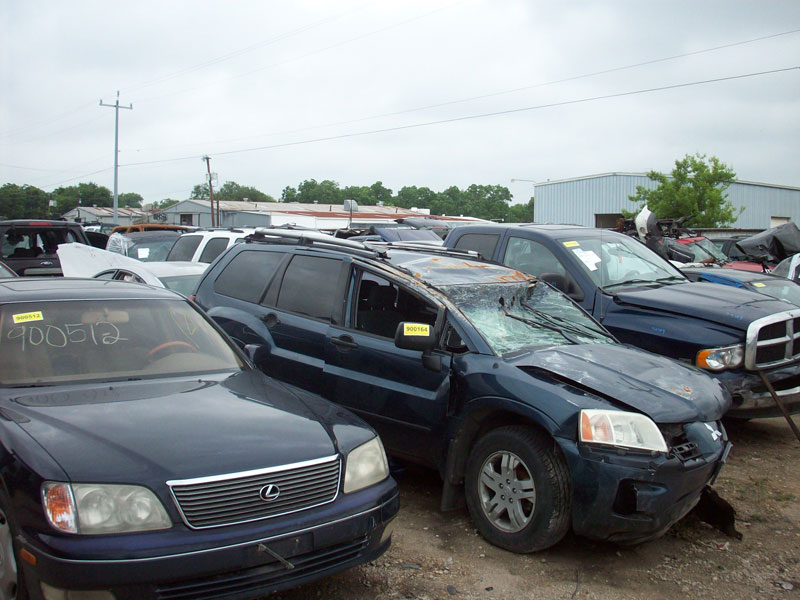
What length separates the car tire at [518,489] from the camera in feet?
13.1

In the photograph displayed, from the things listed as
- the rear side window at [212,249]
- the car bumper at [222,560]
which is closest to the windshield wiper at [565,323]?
the car bumper at [222,560]

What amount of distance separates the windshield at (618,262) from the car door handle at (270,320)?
2950 mm

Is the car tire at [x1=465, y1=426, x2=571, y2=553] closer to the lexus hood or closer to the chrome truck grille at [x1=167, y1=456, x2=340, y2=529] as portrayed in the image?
the chrome truck grille at [x1=167, y1=456, x2=340, y2=529]

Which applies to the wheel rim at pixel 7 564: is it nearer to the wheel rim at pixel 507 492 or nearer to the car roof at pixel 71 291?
the car roof at pixel 71 291

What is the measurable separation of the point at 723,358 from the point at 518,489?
278 centimetres

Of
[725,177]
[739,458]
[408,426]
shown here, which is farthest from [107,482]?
[725,177]

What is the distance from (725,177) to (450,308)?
3861 cm

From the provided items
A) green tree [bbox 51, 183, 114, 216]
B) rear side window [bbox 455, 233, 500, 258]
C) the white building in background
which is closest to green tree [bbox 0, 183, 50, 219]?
green tree [bbox 51, 183, 114, 216]

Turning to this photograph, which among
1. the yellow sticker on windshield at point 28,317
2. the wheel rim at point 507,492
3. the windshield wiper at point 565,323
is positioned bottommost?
the wheel rim at point 507,492

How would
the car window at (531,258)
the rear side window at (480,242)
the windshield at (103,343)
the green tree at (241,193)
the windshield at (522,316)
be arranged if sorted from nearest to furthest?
the windshield at (103,343) < the windshield at (522,316) < the car window at (531,258) < the rear side window at (480,242) < the green tree at (241,193)

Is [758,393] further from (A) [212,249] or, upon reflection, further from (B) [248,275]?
(A) [212,249]

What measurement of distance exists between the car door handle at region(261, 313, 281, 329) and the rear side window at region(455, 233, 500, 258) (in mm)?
2618

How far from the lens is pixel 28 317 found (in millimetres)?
4133

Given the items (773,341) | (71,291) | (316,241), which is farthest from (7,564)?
(773,341)
